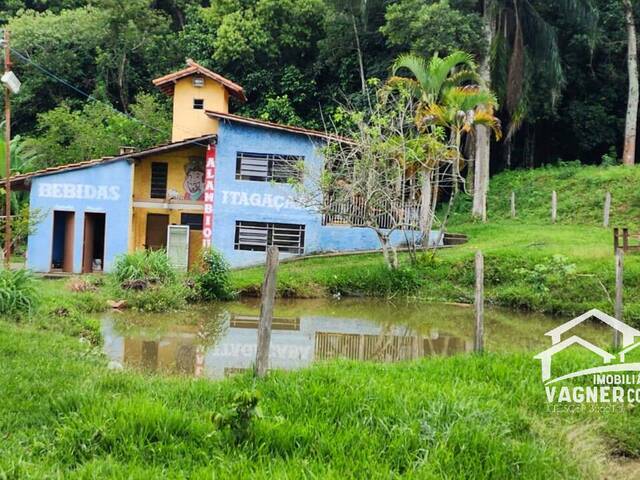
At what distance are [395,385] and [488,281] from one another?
11.3 meters

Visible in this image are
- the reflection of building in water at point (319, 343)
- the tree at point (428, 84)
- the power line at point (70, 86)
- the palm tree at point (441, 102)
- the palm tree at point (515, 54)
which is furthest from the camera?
the power line at point (70, 86)

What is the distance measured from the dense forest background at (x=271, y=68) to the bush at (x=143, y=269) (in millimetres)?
12634

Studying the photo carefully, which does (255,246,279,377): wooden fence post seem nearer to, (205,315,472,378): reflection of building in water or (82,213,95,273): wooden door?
(205,315,472,378): reflection of building in water

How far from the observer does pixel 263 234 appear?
67.9ft

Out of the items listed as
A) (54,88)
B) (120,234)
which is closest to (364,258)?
(120,234)

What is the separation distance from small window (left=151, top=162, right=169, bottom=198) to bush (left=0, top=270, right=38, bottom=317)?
468 inches

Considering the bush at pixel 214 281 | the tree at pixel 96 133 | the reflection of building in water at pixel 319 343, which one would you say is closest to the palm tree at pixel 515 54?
the bush at pixel 214 281

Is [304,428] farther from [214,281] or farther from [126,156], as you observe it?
[126,156]

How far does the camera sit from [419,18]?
74.3 feet

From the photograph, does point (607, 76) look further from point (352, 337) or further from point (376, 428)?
point (376, 428)

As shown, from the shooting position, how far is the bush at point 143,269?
14.6m

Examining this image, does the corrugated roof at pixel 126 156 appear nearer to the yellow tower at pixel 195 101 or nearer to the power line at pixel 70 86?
the yellow tower at pixel 195 101

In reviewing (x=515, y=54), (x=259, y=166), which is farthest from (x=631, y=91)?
(x=259, y=166)

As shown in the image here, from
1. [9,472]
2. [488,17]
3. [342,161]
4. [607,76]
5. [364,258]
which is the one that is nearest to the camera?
[9,472]
